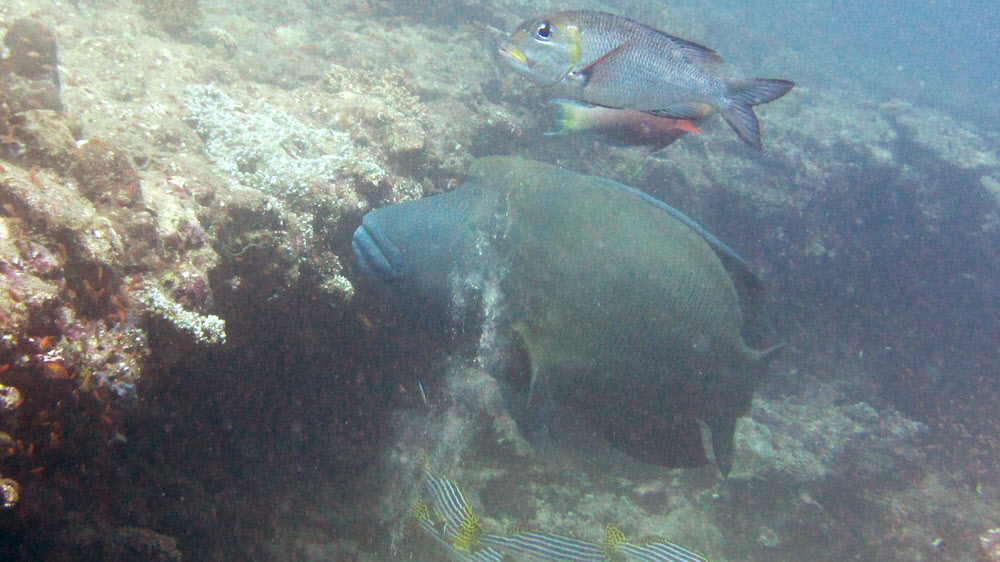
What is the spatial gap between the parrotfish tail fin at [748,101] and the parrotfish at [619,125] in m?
0.57

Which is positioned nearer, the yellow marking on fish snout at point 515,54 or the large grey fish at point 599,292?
the yellow marking on fish snout at point 515,54

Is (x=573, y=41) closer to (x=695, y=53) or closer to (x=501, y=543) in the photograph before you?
(x=695, y=53)

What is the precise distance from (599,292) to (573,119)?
136 centimetres

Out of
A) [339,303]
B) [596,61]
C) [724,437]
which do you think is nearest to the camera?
[596,61]

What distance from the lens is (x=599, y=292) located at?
9.87 feet

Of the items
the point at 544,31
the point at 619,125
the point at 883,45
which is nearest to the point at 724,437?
the point at 619,125

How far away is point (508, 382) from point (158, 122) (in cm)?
375

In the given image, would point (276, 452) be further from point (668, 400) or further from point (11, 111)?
point (668, 400)

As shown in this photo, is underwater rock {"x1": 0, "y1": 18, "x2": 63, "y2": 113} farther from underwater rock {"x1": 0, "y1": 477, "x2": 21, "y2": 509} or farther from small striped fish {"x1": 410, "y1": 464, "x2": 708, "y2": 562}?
small striped fish {"x1": 410, "y1": 464, "x2": 708, "y2": 562}

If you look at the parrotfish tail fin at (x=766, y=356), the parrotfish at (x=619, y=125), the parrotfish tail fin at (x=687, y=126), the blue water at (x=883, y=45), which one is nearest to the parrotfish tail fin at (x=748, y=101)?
the parrotfish tail fin at (x=687, y=126)

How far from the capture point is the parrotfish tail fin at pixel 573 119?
3246 millimetres

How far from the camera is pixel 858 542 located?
188 inches

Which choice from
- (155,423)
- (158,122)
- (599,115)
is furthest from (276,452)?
(599,115)

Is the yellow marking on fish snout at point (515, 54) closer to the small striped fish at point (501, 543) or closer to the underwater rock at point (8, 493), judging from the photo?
the underwater rock at point (8, 493)
